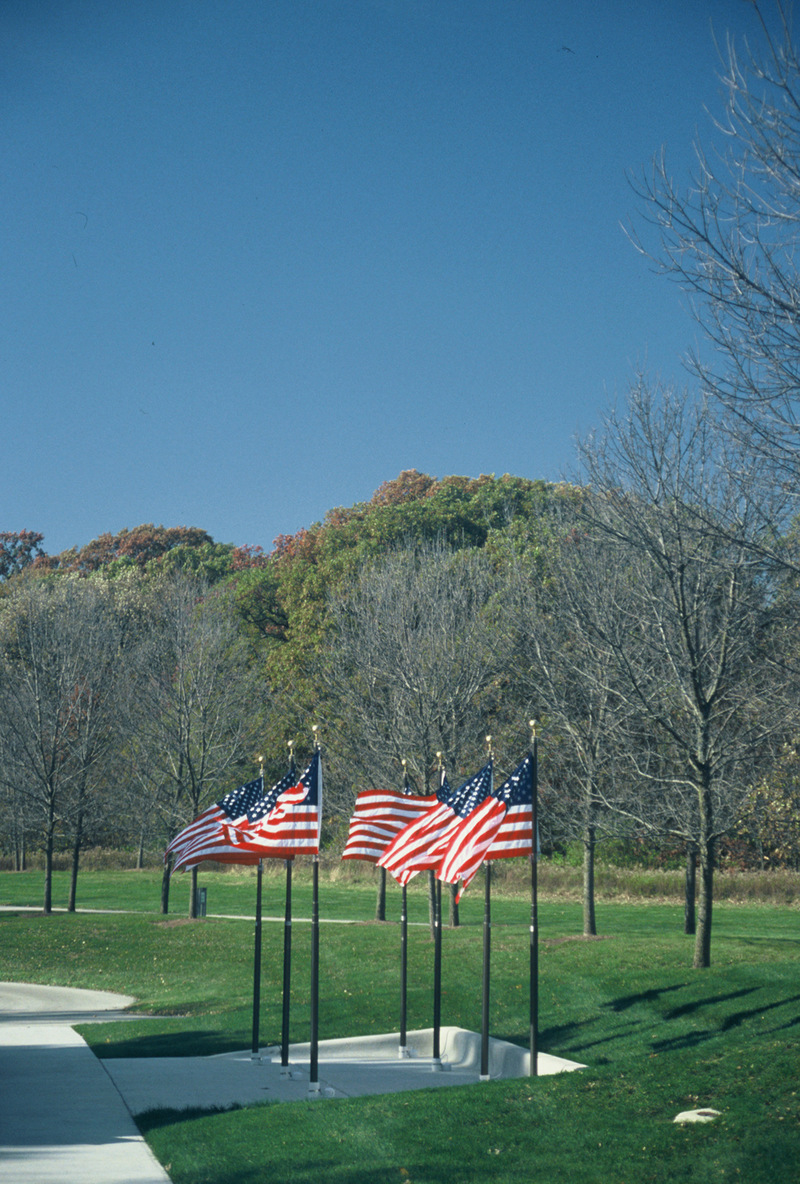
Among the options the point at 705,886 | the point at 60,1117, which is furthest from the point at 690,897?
the point at 60,1117

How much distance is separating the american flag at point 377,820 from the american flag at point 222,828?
135 centimetres

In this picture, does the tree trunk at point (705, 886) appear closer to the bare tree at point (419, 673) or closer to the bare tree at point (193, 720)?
the bare tree at point (419, 673)

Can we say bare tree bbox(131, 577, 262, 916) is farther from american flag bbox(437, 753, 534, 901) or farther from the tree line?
american flag bbox(437, 753, 534, 901)

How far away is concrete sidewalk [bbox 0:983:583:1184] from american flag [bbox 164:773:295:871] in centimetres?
275

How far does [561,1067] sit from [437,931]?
2.42 meters

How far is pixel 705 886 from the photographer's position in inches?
748

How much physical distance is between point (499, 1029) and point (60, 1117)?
7.86 m

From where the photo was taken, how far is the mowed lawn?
32.2 feet

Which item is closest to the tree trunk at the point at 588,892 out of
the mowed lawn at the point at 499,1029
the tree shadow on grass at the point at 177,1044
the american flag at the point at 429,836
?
the mowed lawn at the point at 499,1029

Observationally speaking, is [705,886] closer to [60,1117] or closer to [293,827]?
[293,827]

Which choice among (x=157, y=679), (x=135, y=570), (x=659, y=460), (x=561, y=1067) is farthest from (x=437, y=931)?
(x=135, y=570)

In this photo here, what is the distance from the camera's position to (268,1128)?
11336 millimetres

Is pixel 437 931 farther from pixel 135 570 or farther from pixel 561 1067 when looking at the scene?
pixel 135 570

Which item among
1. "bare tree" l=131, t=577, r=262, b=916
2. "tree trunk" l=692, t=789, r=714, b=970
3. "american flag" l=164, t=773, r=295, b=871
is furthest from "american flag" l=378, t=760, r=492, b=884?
"bare tree" l=131, t=577, r=262, b=916
